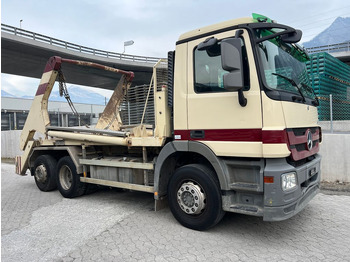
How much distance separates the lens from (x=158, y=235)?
12.6 feet

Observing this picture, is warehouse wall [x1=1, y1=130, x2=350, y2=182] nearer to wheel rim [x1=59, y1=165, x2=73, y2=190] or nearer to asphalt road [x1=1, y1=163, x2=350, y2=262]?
asphalt road [x1=1, y1=163, x2=350, y2=262]

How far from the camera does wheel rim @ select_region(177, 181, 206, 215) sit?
373cm

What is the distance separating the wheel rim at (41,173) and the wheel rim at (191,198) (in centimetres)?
421

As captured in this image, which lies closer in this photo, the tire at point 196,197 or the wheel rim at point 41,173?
the tire at point 196,197

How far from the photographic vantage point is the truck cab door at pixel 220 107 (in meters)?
3.32

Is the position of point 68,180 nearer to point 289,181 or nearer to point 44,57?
point 289,181

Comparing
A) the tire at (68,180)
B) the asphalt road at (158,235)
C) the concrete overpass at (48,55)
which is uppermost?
the concrete overpass at (48,55)

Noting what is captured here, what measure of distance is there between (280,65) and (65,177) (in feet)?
17.3

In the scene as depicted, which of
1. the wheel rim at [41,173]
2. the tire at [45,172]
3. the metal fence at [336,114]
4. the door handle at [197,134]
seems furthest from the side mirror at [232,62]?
the wheel rim at [41,173]

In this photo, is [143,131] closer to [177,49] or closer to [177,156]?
[177,156]

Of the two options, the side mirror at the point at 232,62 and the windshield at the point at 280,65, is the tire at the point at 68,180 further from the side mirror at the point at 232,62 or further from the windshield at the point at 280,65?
the windshield at the point at 280,65

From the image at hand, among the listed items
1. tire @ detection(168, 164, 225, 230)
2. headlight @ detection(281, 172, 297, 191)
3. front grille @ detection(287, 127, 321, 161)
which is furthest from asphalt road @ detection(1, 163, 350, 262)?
front grille @ detection(287, 127, 321, 161)

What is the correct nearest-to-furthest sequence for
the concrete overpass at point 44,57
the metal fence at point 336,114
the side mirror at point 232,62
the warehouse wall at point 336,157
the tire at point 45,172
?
the side mirror at point 232,62, the warehouse wall at point 336,157, the tire at point 45,172, the metal fence at point 336,114, the concrete overpass at point 44,57

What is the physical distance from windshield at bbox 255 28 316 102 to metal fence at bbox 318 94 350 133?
3.79 m
